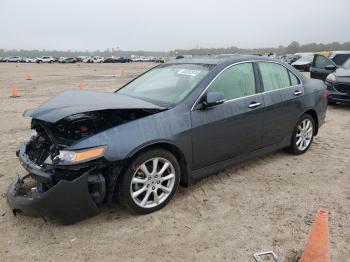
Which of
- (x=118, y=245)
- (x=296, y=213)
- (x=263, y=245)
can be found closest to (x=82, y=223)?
(x=118, y=245)

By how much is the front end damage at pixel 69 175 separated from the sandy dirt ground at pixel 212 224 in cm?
Result: 24

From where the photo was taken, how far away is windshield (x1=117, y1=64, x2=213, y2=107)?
441 centimetres

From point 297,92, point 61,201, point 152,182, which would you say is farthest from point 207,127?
point 297,92

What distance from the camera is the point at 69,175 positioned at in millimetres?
3439

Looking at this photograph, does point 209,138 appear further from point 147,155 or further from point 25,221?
point 25,221

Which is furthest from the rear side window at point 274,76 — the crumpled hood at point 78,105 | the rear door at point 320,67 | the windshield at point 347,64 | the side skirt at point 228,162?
the rear door at point 320,67

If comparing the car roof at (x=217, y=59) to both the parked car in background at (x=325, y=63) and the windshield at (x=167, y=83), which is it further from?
the parked car in background at (x=325, y=63)

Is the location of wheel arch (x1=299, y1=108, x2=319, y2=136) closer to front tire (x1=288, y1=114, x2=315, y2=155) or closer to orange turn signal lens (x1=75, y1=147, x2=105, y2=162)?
front tire (x1=288, y1=114, x2=315, y2=155)

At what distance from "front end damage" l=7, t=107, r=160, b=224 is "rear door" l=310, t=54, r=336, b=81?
9.95 metres

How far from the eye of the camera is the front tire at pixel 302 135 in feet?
18.9

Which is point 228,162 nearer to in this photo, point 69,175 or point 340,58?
point 69,175

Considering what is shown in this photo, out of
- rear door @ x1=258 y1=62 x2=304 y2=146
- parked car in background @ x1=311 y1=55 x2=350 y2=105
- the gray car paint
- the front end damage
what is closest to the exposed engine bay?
the front end damage

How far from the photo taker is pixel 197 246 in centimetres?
337

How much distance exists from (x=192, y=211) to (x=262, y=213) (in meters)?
0.77
